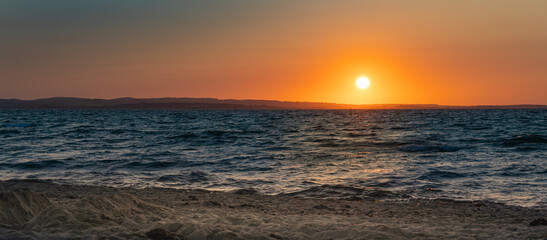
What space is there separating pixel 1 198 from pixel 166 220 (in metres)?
3.35

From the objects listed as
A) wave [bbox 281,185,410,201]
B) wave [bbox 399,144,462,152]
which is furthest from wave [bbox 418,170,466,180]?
wave [bbox 399,144,462,152]

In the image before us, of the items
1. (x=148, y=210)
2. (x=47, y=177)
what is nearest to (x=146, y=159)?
(x=47, y=177)

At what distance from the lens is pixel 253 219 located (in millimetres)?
8711

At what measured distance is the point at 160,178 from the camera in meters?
16.2

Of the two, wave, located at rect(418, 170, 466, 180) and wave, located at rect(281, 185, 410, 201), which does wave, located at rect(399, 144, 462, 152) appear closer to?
wave, located at rect(418, 170, 466, 180)

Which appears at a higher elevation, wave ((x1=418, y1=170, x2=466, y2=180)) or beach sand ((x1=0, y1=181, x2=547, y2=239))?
beach sand ((x1=0, y1=181, x2=547, y2=239))

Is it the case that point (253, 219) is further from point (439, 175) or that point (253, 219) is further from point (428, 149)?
point (428, 149)

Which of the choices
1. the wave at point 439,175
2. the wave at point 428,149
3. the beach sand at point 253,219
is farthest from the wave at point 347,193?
the wave at point 428,149

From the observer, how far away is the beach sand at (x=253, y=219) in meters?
7.38

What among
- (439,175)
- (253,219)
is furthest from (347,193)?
(439,175)

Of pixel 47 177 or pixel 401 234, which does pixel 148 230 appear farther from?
pixel 47 177

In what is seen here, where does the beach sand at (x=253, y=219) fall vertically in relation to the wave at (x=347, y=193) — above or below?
above

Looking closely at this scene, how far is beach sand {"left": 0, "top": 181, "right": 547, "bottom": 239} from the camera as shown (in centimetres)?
738

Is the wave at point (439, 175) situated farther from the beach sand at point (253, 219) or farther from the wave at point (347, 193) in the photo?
the beach sand at point (253, 219)
